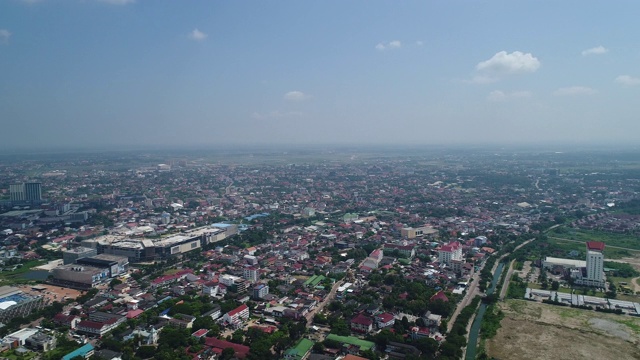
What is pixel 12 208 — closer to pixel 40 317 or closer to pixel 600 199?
pixel 40 317

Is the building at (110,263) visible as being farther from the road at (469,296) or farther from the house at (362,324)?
the road at (469,296)

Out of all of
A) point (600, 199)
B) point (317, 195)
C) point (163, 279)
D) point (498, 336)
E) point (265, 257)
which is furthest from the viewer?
point (317, 195)

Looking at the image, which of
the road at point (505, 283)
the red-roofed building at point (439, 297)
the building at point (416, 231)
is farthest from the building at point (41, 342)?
the building at point (416, 231)

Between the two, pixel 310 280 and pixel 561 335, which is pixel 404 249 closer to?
pixel 310 280

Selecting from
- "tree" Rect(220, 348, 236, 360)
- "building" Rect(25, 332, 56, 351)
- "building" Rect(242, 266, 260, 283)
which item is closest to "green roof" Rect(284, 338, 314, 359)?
"tree" Rect(220, 348, 236, 360)

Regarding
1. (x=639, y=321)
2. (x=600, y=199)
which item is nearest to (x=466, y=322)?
(x=639, y=321)

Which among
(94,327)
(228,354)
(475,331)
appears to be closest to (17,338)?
(94,327)

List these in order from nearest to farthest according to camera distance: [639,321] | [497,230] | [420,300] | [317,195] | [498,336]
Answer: [498,336]
[639,321]
[420,300]
[497,230]
[317,195]
